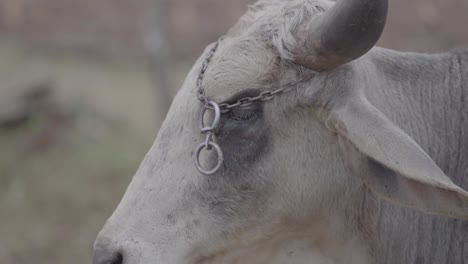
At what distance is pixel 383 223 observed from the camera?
376 cm

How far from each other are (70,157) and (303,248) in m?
7.11

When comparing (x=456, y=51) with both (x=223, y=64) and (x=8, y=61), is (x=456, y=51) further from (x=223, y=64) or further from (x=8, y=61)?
(x=8, y=61)

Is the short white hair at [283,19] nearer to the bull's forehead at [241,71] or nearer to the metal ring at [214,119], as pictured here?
the bull's forehead at [241,71]

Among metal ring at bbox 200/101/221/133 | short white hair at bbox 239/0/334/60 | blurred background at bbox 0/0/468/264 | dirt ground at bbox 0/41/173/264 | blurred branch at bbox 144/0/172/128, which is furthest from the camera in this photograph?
blurred branch at bbox 144/0/172/128

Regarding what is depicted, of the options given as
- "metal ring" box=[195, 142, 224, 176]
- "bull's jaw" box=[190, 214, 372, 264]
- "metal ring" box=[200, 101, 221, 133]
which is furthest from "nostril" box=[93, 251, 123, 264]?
"metal ring" box=[200, 101, 221, 133]

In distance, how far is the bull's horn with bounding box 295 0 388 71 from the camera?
10.8 ft

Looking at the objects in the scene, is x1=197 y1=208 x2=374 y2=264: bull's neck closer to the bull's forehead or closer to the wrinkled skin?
the wrinkled skin

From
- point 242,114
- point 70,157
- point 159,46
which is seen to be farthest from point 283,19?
point 70,157

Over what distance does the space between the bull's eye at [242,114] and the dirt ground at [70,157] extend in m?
4.75

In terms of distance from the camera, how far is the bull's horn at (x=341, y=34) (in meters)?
3.30

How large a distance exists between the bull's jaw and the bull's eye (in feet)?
1.68

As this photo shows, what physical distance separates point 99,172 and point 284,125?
22.0 feet

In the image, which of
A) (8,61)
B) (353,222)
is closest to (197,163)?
(353,222)

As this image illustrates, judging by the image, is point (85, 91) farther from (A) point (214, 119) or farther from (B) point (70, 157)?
(A) point (214, 119)
